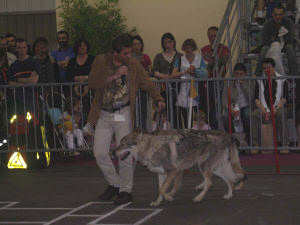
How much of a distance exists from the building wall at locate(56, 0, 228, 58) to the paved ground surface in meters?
11.2

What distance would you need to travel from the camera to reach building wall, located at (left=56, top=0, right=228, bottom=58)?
2198cm

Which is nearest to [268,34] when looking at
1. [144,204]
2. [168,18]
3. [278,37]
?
[278,37]

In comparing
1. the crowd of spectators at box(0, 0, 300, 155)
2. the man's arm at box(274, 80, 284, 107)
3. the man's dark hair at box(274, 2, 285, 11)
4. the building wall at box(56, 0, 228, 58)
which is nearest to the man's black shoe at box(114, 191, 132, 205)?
the crowd of spectators at box(0, 0, 300, 155)

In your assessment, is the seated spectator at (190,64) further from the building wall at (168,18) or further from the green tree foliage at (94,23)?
the building wall at (168,18)

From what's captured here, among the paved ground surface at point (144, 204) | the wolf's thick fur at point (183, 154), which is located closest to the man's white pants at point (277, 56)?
the paved ground surface at point (144, 204)

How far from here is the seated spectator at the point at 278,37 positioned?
1357 cm

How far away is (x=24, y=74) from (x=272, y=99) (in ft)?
14.5

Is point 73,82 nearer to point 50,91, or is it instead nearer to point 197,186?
point 50,91

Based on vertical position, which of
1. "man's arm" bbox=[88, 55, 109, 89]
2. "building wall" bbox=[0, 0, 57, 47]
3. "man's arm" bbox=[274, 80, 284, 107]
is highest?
"building wall" bbox=[0, 0, 57, 47]

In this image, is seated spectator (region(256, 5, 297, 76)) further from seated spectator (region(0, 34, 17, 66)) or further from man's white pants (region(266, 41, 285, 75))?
seated spectator (region(0, 34, 17, 66))

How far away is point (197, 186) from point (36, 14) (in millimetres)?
15493

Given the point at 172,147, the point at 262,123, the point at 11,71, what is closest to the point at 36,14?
the point at 11,71

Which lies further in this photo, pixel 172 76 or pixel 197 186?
pixel 172 76

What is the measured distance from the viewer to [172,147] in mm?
8586
